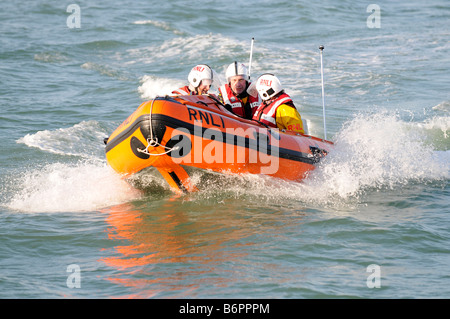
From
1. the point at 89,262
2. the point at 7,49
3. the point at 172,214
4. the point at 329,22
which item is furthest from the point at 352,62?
the point at 89,262

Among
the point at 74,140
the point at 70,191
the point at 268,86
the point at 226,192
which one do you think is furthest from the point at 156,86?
the point at 226,192

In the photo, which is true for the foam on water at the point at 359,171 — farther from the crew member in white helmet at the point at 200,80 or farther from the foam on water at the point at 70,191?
the crew member in white helmet at the point at 200,80

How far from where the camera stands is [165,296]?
176 inches

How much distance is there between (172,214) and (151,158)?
0.63m

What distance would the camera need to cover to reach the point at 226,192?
6961mm

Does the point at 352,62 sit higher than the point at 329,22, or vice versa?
the point at 329,22

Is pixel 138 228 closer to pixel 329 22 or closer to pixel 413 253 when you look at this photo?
pixel 413 253

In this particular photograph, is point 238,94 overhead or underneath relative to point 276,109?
overhead

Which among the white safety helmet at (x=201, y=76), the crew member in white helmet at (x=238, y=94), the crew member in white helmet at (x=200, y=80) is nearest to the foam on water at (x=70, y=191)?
the crew member in white helmet at (x=200, y=80)

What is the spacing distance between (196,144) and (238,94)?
1.78 metres

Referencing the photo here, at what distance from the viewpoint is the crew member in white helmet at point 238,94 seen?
25.4 ft

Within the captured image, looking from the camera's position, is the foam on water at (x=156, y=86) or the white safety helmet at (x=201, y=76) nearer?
the white safety helmet at (x=201, y=76)

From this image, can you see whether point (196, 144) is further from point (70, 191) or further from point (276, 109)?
point (70, 191)

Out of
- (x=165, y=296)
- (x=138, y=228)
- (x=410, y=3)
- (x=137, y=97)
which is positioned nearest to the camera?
(x=165, y=296)
